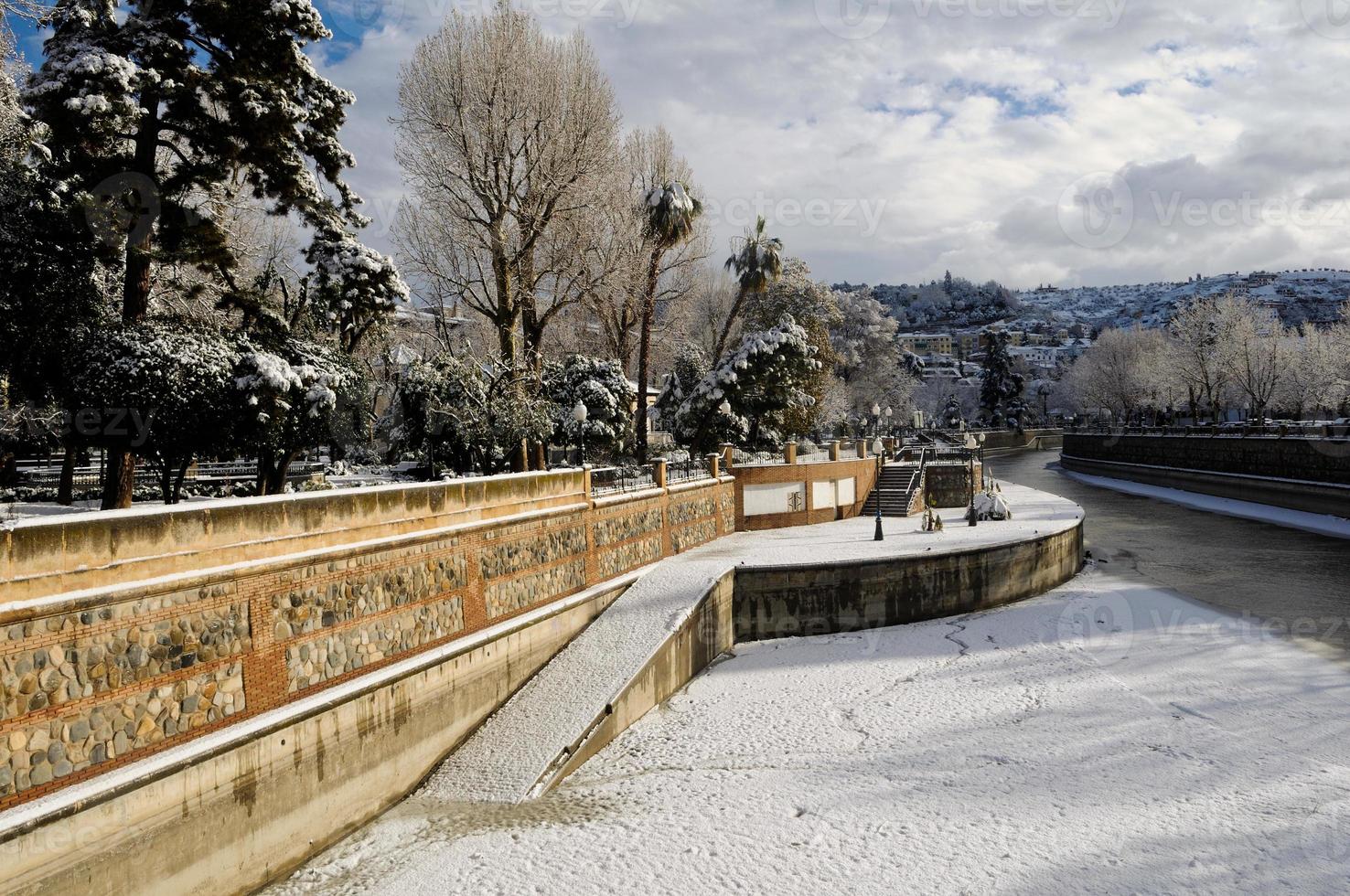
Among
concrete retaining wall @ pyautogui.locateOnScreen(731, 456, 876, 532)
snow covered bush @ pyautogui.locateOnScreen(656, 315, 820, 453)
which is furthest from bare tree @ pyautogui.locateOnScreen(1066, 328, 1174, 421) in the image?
concrete retaining wall @ pyautogui.locateOnScreen(731, 456, 876, 532)

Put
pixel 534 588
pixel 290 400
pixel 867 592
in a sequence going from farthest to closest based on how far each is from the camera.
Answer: pixel 867 592, pixel 290 400, pixel 534 588

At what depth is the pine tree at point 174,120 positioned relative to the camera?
1222cm

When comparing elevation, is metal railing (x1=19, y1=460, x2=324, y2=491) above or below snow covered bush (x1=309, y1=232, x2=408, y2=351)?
below

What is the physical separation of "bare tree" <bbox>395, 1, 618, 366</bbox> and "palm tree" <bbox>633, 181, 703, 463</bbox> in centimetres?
435

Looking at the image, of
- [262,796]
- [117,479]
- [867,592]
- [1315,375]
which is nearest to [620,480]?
[867,592]

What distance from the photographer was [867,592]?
19.5 meters

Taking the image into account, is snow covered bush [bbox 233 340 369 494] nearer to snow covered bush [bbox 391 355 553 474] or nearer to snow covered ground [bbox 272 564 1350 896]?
snow covered bush [bbox 391 355 553 474]

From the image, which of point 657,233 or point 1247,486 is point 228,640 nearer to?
point 657,233

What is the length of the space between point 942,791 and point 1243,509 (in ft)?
116

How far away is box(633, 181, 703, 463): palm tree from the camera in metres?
30.0

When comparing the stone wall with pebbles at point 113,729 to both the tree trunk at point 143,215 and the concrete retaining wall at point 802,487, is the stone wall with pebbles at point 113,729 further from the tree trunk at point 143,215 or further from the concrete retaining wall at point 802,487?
the concrete retaining wall at point 802,487

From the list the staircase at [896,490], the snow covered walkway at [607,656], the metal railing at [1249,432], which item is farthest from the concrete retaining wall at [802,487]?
the metal railing at [1249,432]

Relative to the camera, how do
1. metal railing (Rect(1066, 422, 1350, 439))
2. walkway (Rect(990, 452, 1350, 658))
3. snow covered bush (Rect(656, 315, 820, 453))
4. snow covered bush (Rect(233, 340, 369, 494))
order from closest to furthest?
snow covered bush (Rect(233, 340, 369, 494)), walkway (Rect(990, 452, 1350, 658)), snow covered bush (Rect(656, 315, 820, 453)), metal railing (Rect(1066, 422, 1350, 439))

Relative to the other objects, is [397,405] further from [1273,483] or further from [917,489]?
[1273,483]
